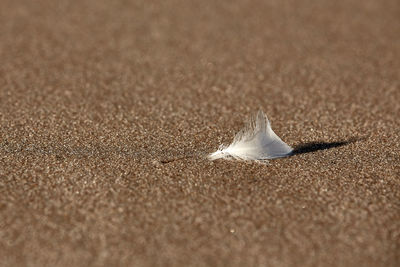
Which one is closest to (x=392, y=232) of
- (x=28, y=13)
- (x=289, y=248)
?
(x=289, y=248)

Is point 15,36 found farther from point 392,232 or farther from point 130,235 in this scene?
point 392,232

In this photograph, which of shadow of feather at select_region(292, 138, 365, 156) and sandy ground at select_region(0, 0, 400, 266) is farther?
shadow of feather at select_region(292, 138, 365, 156)

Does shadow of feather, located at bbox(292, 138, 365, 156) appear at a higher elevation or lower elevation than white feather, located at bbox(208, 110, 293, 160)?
lower

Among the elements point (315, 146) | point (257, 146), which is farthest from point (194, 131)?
point (315, 146)

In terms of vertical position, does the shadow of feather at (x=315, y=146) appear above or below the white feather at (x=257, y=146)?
below

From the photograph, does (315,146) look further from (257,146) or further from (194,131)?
(194,131)
